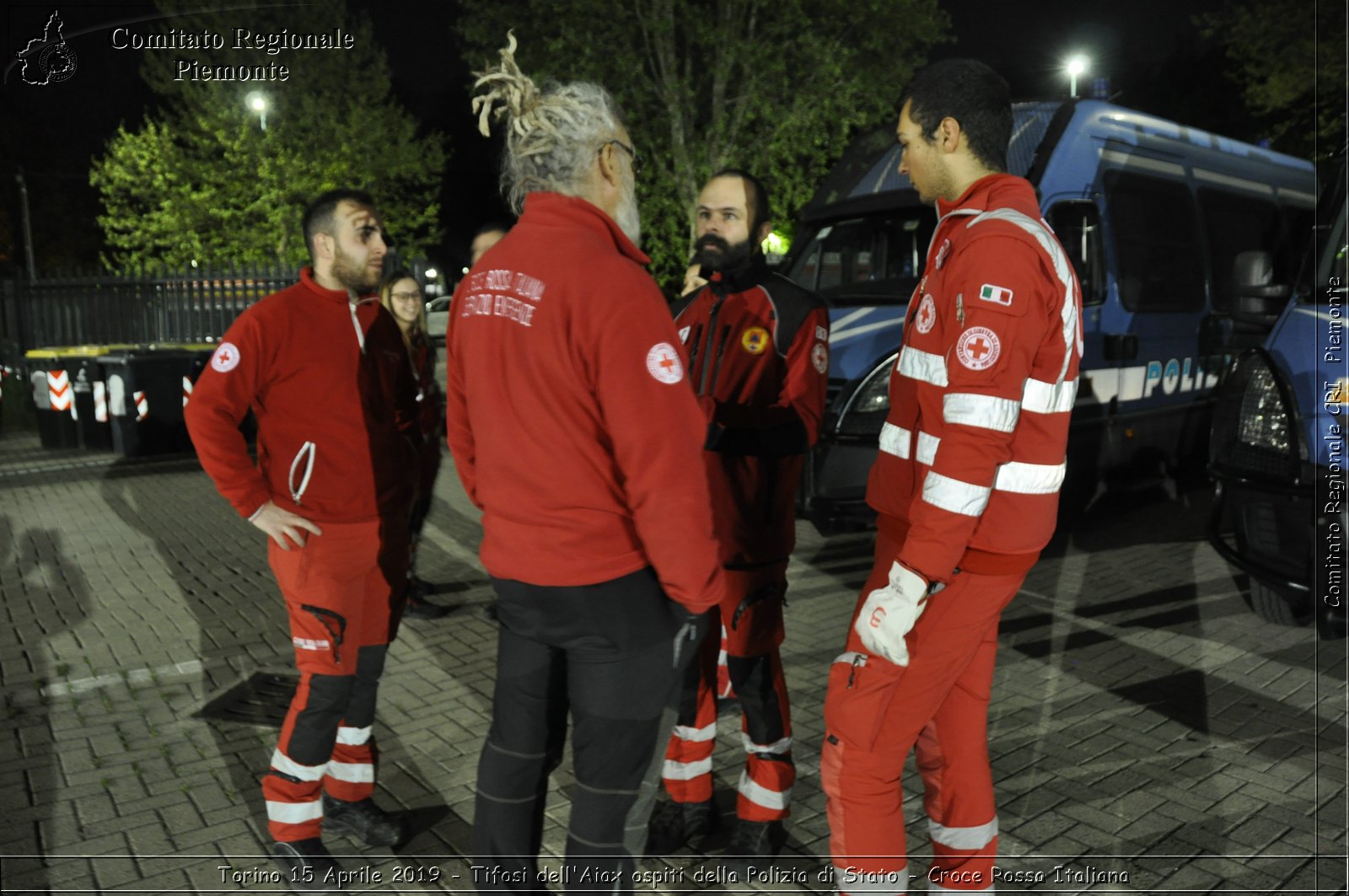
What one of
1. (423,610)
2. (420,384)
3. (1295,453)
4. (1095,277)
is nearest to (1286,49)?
(1095,277)

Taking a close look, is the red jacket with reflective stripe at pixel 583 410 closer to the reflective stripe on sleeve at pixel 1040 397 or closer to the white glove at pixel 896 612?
the white glove at pixel 896 612

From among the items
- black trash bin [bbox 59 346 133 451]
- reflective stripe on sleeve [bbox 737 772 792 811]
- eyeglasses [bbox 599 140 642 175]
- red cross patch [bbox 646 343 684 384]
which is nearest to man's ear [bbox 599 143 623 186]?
eyeglasses [bbox 599 140 642 175]

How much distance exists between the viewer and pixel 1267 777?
13.3ft

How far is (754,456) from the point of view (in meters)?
3.42

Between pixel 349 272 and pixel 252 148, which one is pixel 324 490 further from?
pixel 252 148

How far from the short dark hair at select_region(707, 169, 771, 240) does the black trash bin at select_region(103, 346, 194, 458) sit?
34.1 ft

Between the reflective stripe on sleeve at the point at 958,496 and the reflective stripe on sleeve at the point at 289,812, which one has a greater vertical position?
the reflective stripe on sleeve at the point at 958,496

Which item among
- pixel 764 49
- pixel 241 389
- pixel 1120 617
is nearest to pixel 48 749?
pixel 241 389

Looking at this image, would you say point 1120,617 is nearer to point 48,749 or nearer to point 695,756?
point 695,756

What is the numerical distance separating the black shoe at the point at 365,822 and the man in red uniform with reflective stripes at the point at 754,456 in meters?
0.88

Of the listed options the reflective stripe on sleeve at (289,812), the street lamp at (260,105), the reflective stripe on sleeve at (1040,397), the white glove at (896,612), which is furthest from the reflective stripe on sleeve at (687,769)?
the street lamp at (260,105)

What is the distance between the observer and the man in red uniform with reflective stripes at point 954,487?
2328mm

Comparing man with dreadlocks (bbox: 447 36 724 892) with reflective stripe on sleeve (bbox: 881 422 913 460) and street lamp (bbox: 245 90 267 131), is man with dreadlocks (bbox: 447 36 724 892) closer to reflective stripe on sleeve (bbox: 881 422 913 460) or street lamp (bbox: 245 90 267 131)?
reflective stripe on sleeve (bbox: 881 422 913 460)

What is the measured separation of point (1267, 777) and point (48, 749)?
4893 mm
